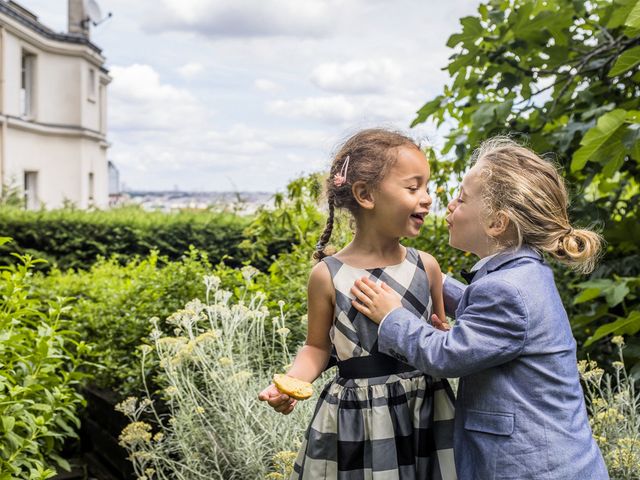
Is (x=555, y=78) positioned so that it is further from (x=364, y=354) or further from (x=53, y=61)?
(x=53, y=61)

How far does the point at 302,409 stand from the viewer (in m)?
2.63

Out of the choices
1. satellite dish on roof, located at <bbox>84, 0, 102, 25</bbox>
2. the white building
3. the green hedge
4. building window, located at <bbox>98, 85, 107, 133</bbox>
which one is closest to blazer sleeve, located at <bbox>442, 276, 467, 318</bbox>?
the green hedge

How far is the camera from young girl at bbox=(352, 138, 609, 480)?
1.50 metres

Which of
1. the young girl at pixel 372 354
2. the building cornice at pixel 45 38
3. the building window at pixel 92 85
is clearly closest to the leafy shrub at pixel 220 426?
the young girl at pixel 372 354

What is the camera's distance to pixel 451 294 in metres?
1.89

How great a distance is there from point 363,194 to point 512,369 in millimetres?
551

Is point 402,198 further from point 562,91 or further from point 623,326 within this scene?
point 562,91

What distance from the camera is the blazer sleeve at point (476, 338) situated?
1.48 metres

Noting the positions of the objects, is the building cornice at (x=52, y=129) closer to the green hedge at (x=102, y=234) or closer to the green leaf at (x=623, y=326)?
the green hedge at (x=102, y=234)

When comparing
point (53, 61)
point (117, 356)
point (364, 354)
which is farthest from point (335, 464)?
point (53, 61)

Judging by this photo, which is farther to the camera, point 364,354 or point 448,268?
point 448,268

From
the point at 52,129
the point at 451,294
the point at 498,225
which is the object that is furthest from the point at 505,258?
the point at 52,129

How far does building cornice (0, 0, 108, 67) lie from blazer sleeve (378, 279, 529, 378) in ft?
60.4

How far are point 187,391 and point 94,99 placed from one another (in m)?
21.4
